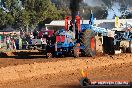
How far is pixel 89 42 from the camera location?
19391 millimetres

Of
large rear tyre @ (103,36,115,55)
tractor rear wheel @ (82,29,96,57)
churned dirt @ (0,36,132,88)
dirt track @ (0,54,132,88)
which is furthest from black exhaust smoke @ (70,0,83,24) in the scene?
dirt track @ (0,54,132,88)

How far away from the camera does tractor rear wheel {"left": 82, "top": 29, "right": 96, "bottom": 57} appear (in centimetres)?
1916

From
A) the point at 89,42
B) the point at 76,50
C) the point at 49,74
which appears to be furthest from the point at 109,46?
the point at 49,74

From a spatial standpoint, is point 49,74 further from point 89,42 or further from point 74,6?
→ point 74,6

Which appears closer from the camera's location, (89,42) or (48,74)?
(48,74)

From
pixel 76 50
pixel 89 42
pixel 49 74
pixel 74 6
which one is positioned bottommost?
pixel 49 74

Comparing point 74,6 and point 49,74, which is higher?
point 74,6

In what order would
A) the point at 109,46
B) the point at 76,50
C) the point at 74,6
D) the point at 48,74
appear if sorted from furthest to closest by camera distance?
the point at 74,6 → the point at 109,46 → the point at 76,50 → the point at 48,74

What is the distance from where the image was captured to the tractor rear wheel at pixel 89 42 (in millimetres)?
19161

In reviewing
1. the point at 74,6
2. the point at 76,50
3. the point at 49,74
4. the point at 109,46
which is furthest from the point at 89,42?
the point at 74,6

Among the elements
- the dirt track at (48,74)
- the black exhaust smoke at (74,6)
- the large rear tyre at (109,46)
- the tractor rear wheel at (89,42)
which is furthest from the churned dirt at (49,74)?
the black exhaust smoke at (74,6)

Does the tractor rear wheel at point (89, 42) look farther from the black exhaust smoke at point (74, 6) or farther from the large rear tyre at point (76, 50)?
the black exhaust smoke at point (74, 6)

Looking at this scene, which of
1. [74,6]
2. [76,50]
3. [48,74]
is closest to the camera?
[48,74]

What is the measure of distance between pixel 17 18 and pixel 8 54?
44.4 m
